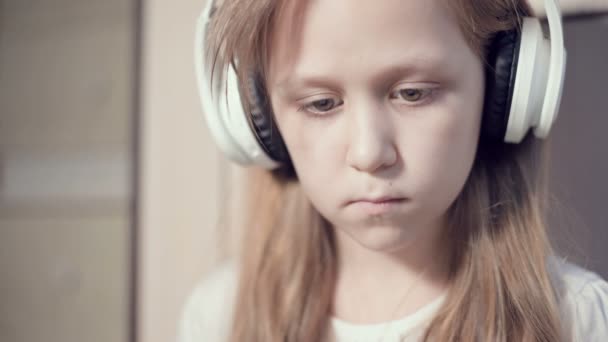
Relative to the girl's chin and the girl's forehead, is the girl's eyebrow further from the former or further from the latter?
the girl's chin

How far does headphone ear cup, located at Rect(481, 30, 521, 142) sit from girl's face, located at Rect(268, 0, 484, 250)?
0.01 m

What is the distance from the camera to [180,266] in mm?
950

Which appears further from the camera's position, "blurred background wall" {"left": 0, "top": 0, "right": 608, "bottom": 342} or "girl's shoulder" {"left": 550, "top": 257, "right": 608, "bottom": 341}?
"blurred background wall" {"left": 0, "top": 0, "right": 608, "bottom": 342}

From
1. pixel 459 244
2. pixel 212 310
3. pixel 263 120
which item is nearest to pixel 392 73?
pixel 263 120

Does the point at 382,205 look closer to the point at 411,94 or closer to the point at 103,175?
the point at 411,94

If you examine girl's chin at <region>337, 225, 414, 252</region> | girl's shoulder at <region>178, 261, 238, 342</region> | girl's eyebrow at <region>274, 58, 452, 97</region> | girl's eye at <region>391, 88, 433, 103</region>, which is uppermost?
girl's eyebrow at <region>274, 58, 452, 97</region>

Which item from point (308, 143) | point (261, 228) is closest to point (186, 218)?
point (261, 228)

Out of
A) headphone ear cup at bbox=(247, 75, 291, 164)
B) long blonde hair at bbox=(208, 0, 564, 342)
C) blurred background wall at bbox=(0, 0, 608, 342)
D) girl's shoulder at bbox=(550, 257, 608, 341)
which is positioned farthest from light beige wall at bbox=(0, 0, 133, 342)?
girl's shoulder at bbox=(550, 257, 608, 341)

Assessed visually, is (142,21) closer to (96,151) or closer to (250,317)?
(96,151)

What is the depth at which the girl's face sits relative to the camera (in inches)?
18.5

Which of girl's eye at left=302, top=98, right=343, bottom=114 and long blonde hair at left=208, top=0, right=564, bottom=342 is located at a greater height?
girl's eye at left=302, top=98, right=343, bottom=114

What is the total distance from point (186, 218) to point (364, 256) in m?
0.40

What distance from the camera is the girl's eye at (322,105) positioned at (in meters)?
0.51

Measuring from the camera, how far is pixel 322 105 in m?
0.52
